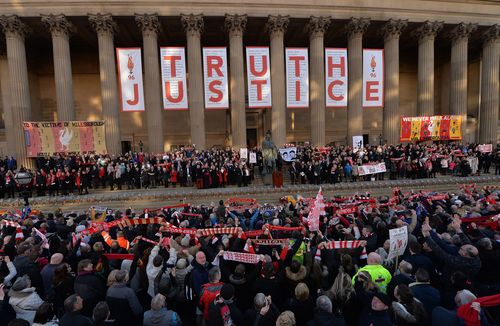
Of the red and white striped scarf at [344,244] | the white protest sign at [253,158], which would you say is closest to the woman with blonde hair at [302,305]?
the red and white striped scarf at [344,244]

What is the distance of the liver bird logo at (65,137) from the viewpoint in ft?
66.7

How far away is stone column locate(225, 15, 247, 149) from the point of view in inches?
956

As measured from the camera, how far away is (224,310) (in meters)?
3.77

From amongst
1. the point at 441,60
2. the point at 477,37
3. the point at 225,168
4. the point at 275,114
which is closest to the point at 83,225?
the point at 225,168

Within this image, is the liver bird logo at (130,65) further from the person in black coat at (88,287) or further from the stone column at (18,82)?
the person in black coat at (88,287)

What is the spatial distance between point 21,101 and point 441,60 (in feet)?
143

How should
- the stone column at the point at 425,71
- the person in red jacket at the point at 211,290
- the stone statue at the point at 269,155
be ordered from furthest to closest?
the stone column at the point at 425,71 < the stone statue at the point at 269,155 < the person in red jacket at the point at 211,290

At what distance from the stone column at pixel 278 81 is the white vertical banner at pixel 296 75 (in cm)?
261

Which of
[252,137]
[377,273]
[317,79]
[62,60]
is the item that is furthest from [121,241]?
[252,137]

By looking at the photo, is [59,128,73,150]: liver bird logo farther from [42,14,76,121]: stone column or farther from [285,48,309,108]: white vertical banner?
[285,48,309,108]: white vertical banner

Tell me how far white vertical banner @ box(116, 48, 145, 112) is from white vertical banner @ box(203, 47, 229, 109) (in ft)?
15.8

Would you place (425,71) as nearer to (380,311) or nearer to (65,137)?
(380,311)

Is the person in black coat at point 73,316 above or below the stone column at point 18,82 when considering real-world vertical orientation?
below

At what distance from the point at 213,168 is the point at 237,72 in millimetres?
10328
